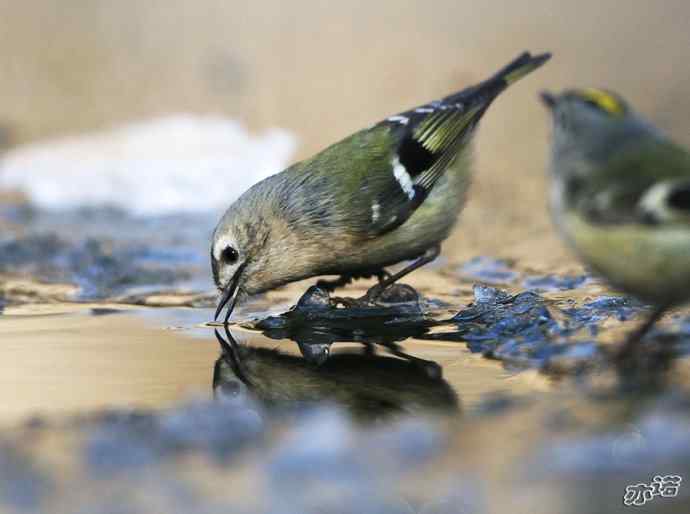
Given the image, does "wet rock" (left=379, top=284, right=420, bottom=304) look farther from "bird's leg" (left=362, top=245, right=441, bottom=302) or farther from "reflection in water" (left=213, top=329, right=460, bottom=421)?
"reflection in water" (left=213, top=329, right=460, bottom=421)

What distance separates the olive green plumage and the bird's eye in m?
1.63

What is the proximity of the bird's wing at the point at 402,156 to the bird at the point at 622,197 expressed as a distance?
51.9 inches

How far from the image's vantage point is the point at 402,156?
14.9 feet

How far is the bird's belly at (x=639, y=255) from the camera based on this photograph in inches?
106

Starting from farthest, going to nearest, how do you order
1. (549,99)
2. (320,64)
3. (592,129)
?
(320,64)
(549,99)
(592,129)

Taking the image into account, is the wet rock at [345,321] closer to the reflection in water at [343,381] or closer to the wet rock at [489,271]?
the reflection in water at [343,381]

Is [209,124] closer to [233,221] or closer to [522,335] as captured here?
[233,221]

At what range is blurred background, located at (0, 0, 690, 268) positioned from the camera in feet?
25.1

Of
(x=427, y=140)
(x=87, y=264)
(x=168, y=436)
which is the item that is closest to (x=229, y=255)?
(x=427, y=140)

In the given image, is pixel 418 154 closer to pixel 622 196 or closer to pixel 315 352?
pixel 315 352

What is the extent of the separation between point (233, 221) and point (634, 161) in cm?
190
